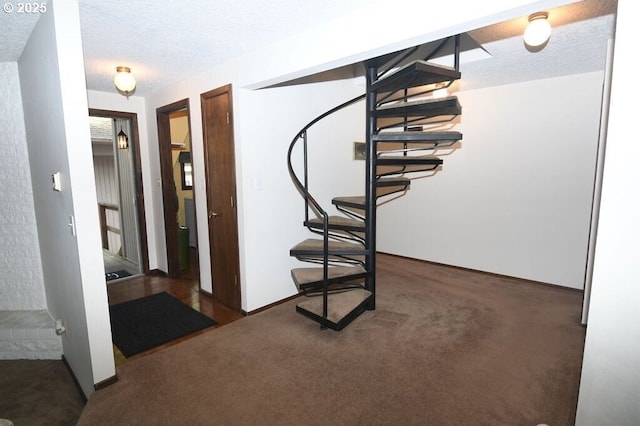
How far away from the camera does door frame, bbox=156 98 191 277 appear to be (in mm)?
3936

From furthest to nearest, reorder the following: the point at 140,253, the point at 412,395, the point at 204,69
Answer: the point at 140,253 → the point at 204,69 → the point at 412,395

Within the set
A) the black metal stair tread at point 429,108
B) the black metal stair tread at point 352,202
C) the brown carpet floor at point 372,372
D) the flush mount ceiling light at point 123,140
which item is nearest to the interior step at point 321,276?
the brown carpet floor at point 372,372

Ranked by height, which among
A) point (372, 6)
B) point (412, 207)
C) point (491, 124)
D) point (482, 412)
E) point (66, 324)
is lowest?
point (482, 412)

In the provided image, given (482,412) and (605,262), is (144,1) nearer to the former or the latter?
(605,262)

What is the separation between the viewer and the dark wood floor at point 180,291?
3.16m

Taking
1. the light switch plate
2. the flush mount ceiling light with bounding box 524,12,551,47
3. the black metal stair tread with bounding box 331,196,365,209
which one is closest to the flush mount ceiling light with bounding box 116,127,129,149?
the light switch plate

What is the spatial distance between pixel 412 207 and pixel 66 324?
13.7ft

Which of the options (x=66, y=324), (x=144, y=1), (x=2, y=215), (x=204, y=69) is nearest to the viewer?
(x=144, y=1)

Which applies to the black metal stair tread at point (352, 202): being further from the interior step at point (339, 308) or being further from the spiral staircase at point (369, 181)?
the interior step at point (339, 308)

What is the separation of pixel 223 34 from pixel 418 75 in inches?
55.3

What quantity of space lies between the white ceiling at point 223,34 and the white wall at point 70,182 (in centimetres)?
24

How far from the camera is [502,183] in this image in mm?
3947

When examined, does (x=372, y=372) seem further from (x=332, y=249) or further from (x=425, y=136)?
(x=425, y=136)

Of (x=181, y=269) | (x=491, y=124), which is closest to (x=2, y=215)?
(x=181, y=269)
